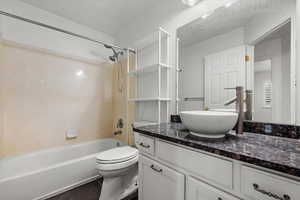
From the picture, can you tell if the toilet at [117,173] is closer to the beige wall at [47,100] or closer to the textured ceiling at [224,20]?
the beige wall at [47,100]

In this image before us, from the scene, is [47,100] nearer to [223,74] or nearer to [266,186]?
[223,74]

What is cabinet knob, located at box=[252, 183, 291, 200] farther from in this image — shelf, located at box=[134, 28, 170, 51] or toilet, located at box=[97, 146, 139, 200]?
shelf, located at box=[134, 28, 170, 51]

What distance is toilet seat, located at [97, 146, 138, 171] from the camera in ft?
4.24

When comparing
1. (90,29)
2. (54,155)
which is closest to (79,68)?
(90,29)

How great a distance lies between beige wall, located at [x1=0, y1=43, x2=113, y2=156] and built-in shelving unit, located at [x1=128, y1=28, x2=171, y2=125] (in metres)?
0.79

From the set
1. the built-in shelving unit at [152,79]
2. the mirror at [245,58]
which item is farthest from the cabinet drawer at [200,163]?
the built-in shelving unit at [152,79]

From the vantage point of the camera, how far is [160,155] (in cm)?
88

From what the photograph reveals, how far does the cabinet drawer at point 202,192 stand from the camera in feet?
1.95

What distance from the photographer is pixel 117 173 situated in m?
1.33

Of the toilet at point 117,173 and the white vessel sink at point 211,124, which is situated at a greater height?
the white vessel sink at point 211,124

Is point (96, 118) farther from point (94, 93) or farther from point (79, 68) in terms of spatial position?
point (79, 68)

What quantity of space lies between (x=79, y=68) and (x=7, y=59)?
82cm

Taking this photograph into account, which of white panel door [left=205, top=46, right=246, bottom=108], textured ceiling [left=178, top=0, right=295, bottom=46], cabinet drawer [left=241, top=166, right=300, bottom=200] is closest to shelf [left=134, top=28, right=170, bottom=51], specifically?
textured ceiling [left=178, top=0, right=295, bottom=46]

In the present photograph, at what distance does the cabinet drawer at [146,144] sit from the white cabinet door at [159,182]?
6 cm
